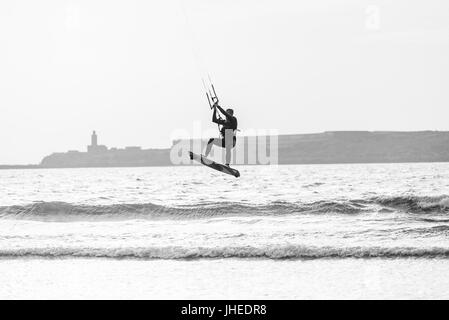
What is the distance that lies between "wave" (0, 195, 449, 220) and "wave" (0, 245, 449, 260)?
502 inches

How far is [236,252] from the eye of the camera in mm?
16156

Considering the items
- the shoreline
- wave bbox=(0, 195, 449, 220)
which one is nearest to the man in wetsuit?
the shoreline

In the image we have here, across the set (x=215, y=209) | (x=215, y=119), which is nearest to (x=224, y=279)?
(x=215, y=119)

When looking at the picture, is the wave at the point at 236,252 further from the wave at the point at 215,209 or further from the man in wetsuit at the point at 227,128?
the wave at the point at 215,209

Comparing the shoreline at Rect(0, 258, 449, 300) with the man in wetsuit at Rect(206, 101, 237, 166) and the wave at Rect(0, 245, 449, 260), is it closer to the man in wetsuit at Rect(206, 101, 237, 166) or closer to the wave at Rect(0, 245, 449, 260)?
the wave at Rect(0, 245, 449, 260)

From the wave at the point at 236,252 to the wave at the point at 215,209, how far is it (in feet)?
41.9

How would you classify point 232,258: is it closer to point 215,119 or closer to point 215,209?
point 215,119

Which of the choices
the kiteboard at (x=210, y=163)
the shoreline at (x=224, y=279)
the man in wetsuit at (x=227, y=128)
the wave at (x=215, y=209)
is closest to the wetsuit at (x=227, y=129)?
the man in wetsuit at (x=227, y=128)

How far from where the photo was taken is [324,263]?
1467cm

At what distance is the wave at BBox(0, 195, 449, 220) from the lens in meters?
29.8

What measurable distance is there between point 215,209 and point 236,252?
569 inches

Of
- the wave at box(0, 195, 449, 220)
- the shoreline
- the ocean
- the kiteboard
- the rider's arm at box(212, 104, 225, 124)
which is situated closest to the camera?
the shoreline
